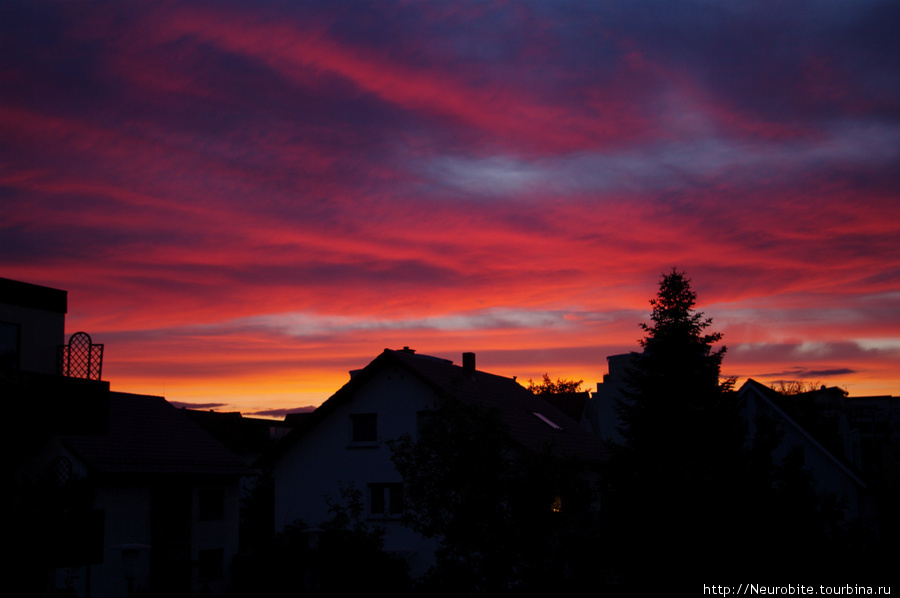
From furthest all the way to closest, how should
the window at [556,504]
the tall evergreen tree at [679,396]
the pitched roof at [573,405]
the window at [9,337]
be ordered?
the pitched roof at [573,405] → the tall evergreen tree at [679,396] → the window at [9,337] → the window at [556,504]

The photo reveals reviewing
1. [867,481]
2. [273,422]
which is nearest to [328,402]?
[867,481]

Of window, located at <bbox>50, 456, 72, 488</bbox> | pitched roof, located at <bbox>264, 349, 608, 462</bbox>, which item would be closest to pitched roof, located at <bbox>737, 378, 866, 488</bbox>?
pitched roof, located at <bbox>264, 349, 608, 462</bbox>

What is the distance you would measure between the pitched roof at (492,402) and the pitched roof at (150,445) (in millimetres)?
7432

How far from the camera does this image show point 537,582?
47.6ft

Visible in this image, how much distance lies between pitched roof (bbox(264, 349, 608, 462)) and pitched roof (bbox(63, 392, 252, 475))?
7432 millimetres

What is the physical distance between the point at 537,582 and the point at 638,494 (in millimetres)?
2842

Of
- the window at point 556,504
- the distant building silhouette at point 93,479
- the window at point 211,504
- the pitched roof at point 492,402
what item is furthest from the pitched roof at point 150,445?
the window at point 556,504

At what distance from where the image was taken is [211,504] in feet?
142

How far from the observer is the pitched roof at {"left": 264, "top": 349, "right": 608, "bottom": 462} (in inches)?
1375

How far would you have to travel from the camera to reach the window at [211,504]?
140ft

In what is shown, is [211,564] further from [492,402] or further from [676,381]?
[676,381]

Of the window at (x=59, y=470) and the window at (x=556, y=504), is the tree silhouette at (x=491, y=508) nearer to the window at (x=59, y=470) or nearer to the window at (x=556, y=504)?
the window at (x=556, y=504)

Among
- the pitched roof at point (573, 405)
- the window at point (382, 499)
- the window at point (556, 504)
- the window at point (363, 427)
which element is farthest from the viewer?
the pitched roof at point (573, 405)

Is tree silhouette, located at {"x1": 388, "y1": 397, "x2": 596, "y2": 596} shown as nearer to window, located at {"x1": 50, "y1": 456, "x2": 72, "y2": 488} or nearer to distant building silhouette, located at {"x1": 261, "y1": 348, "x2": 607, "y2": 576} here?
window, located at {"x1": 50, "y1": 456, "x2": 72, "y2": 488}
